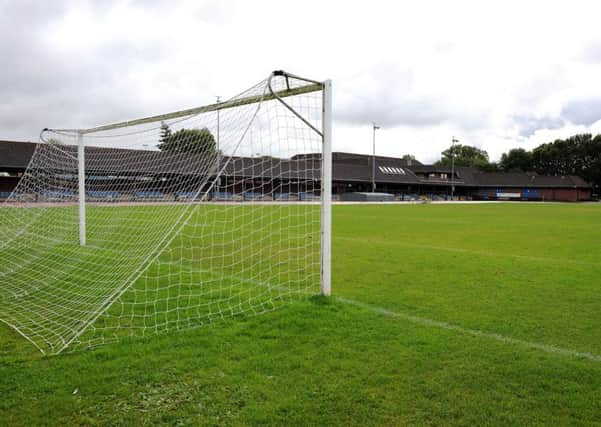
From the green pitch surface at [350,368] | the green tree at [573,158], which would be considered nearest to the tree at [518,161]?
the green tree at [573,158]

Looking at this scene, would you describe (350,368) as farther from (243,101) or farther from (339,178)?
(339,178)

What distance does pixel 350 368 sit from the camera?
3416 mm

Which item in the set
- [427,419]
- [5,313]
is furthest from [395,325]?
[5,313]

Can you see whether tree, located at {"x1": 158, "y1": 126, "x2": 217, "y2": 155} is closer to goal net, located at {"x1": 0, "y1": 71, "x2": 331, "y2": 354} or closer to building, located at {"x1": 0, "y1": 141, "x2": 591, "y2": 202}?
goal net, located at {"x1": 0, "y1": 71, "x2": 331, "y2": 354}

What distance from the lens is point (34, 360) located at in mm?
3580

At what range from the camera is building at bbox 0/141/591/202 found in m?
13.2

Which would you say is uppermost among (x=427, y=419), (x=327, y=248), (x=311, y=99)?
(x=311, y=99)

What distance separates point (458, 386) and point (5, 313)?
4.58 metres

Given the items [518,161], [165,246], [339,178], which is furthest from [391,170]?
[165,246]

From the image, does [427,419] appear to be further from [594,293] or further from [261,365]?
[594,293]

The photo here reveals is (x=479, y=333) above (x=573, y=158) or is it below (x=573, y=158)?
below

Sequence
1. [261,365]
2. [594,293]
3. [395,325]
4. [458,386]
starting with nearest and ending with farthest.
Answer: [458,386] < [261,365] < [395,325] < [594,293]

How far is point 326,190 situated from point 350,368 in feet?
7.82

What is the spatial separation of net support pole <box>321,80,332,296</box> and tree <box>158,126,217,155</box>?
14.9 ft
